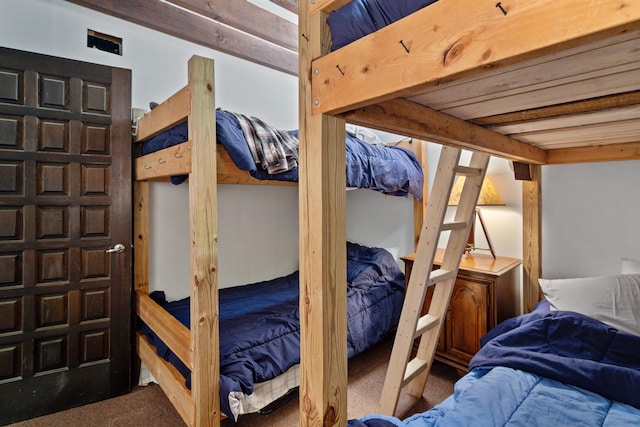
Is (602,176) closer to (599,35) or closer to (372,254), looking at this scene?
(372,254)

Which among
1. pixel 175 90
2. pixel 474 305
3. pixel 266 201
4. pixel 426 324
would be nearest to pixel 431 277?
pixel 426 324

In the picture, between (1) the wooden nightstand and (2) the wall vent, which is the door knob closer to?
(2) the wall vent

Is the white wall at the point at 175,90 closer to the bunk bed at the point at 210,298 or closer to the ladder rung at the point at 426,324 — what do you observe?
the bunk bed at the point at 210,298

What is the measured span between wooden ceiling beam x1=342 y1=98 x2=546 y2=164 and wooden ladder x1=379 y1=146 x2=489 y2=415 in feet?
0.86

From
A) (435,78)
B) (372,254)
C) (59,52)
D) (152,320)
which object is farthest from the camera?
(372,254)

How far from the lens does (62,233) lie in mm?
1937

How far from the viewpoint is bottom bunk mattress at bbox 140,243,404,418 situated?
1.62 metres

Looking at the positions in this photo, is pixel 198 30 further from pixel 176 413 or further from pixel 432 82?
pixel 176 413

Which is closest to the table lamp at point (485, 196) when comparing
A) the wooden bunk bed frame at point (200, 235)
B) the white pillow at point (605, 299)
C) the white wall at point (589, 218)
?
the white wall at point (589, 218)

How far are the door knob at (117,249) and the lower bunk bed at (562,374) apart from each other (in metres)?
1.84

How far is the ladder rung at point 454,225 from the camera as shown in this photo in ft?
5.70

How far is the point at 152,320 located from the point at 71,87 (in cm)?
149

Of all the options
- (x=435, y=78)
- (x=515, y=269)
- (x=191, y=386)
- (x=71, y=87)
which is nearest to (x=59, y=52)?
(x=71, y=87)

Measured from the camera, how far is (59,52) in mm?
2057
